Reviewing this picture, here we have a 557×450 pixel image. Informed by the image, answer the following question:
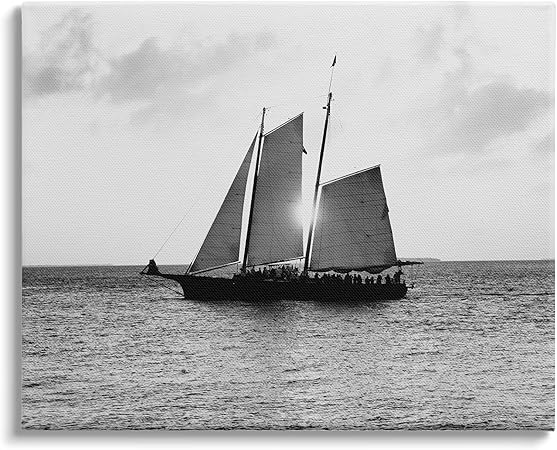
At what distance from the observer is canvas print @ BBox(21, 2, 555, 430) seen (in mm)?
6477

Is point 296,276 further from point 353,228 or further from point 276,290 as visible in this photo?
point 353,228

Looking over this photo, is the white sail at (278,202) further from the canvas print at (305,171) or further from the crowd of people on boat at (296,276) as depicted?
the canvas print at (305,171)

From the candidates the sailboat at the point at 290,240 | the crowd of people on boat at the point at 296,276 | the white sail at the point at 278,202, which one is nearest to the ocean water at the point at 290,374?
the sailboat at the point at 290,240

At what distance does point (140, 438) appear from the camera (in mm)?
6289

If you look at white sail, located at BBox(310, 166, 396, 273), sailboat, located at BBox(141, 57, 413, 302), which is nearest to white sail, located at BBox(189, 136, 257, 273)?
sailboat, located at BBox(141, 57, 413, 302)

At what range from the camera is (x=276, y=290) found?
33.8 ft

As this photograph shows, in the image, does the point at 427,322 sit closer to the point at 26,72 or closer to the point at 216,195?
the point at 216,195

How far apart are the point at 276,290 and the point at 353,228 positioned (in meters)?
1.18

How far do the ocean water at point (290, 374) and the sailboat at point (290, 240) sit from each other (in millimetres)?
855

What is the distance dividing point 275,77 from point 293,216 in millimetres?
2599

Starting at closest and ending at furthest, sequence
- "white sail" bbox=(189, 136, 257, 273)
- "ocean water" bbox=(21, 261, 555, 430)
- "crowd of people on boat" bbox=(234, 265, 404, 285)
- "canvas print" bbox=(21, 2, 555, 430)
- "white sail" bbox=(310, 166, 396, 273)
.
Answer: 1. "ocean water" bbox=(21, 261, 555, 430)
2. "canvas print" bbox=(21, 2, 555, 430)
3. "white sail" bbox=(189, 136, 257, 273)
4. "white sail" bbox=(310, 166, 396, 273)
5. "crowd of people on boat" bbox=(234, 265, 404, 285)

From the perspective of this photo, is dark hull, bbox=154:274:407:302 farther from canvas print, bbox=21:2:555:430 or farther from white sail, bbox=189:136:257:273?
canvas print, bbox=21:2:555:430

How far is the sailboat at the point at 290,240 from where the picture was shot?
7.82 metres

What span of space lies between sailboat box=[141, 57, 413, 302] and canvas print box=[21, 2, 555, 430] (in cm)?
43
